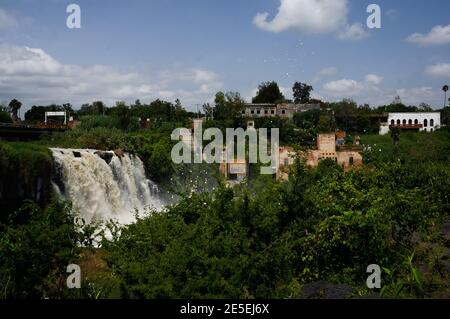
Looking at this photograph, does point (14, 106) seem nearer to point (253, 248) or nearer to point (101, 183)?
point (101, 183)

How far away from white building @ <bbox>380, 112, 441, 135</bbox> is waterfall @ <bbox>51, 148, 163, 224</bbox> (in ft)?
126

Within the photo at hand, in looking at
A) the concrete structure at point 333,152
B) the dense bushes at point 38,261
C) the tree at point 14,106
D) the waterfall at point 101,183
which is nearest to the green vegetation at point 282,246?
the dense bushes at point 38,261

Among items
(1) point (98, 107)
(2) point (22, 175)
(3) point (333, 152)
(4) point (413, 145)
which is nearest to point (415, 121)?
(4) point (413, 145)

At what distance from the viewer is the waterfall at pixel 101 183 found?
77.4 feet

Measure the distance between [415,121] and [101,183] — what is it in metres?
45.7

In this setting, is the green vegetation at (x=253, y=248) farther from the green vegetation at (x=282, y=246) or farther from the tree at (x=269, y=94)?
the tree at (x=269, y=94)

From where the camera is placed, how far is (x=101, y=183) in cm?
2556

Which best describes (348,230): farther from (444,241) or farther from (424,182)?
(424,182)

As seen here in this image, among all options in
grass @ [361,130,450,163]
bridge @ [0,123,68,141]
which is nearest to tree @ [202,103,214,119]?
grass @ [361,130,450,163]

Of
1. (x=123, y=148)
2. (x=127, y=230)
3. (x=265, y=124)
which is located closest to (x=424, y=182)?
(x=127, y=230)

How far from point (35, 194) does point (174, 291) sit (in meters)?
16.1

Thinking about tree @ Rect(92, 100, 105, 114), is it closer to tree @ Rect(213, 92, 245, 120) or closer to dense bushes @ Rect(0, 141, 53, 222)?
tree @ Rect(213, 92, 245, 120)

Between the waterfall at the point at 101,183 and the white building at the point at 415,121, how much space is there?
38.3 m

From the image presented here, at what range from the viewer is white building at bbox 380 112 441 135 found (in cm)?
6097
